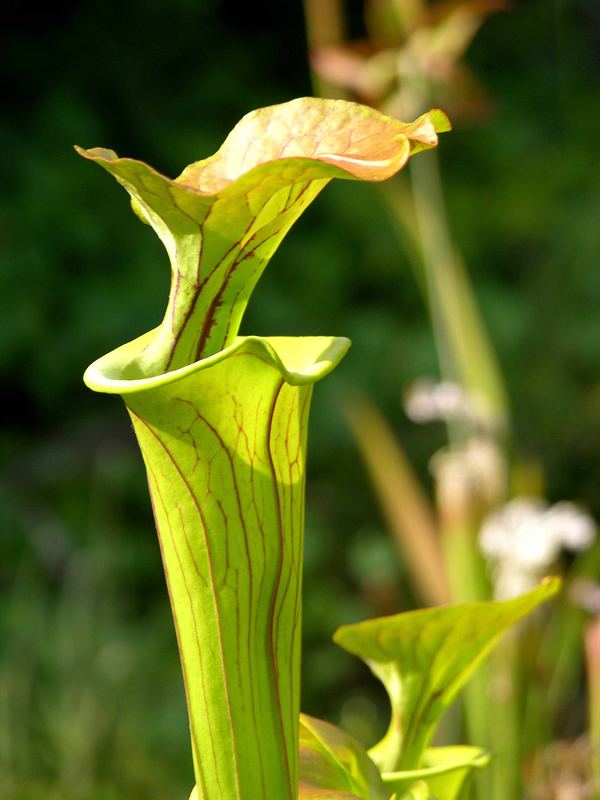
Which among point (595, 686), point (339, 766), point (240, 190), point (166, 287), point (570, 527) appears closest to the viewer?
point (240, 190)

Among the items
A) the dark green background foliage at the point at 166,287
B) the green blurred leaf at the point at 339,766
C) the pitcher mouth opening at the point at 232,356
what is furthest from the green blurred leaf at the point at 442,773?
the dark green background foliage at the point at 166,287

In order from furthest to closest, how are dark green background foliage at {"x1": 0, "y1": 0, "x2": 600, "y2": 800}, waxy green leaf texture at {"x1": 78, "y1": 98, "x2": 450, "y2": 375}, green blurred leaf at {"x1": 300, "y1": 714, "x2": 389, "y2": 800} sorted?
dark green background foliage at {"x1": 0, "y1": 0, "x2": 600, "y2": 800} → green blurred leaf at {"x1": 300, "y1": 714, "x2": 389, "y2": 800} → waxy green leaf texture at {"x1": 78, "y1": 98, "x2": 450, "y2": 375}

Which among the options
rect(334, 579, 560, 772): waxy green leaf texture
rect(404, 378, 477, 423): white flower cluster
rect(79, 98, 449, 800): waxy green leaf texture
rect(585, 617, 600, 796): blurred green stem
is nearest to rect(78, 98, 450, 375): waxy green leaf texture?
rect(79, 98, 449, 800): waxy green leaf texture

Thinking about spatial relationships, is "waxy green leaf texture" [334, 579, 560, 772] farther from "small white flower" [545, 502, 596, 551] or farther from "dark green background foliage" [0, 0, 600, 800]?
"dark green background foliage" [0, 0, 600, 800]

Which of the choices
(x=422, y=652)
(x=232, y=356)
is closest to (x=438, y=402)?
(x=422, y=652)

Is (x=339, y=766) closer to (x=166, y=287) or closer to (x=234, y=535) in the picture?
(x=234, y=535)

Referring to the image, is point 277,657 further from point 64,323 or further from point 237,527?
point 64,323
